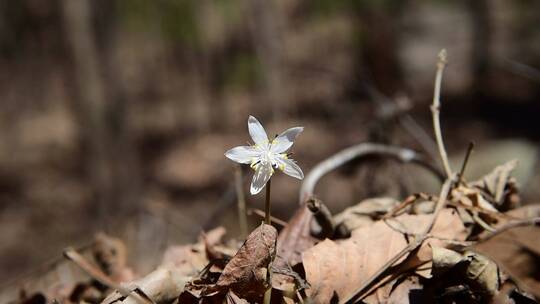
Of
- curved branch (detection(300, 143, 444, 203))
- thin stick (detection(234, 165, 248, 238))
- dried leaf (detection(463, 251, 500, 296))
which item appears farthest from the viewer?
curved branch (detection(300, 143, 444, 203))

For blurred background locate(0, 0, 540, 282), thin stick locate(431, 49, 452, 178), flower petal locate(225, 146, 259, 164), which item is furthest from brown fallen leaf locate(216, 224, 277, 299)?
blurred background locate(0, 0, 540, 282)

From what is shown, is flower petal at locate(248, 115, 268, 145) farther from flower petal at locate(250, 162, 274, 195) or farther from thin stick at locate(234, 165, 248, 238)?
thin stick at locate(234, 165, 248, 238)

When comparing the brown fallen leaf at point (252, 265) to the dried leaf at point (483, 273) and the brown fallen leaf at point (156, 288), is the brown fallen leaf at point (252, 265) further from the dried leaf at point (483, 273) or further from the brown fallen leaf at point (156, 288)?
the dried leaf at point (483, 273)

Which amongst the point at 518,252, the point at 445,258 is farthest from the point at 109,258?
the point at 518,252

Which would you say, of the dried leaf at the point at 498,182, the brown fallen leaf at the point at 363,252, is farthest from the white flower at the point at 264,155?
the dried leaf at the point at 498,182

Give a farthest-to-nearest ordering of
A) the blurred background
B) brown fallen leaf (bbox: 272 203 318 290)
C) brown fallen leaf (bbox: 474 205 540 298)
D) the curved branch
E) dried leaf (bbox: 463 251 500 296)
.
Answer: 1. the blurred background
2. the curved branch
3. brown fallen leaf (bbox: 272 203 318 290)
4. dried leaf (bbox: 463 251 500 296)
5. brown fallen leaf (bbox: 474 205 540 298)

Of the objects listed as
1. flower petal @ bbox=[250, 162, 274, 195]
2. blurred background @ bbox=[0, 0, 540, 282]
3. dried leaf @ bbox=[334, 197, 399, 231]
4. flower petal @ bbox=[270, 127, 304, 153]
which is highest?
flower petal @ bbox=[270, 127, 304, 153]

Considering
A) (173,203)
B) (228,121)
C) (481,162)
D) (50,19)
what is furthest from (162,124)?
(481,162)

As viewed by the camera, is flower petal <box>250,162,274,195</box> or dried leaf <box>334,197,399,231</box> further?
dried leaf <box>334,197,399,231</box>
